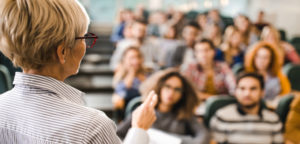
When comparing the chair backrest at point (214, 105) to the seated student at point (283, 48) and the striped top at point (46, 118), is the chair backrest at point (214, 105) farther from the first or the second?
the seated student at point (283, 48)

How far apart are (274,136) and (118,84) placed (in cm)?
150

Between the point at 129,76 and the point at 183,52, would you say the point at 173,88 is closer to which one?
the point at 129,76

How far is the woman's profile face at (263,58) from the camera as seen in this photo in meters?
2.85

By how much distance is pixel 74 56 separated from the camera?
617 millimetres

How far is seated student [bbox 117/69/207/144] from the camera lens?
5.96 ft

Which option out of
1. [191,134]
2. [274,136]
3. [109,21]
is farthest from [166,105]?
[109,21]

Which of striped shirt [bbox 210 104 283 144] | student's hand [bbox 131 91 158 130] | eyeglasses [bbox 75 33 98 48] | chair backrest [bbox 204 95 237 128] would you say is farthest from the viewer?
chair backrest [bbox 204 95 237 128]

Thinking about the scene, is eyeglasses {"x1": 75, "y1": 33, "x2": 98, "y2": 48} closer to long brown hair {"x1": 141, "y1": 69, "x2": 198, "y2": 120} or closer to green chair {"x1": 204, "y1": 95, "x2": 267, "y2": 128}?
long brown hair {"x1": 141, "y1": 69, "x2": 198, "y2": 120}

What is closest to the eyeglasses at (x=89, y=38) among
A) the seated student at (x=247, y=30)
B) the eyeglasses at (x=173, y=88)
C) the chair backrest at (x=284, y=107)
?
the eyeglasses at (x=173, y=88)

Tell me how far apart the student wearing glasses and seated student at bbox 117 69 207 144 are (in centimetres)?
120

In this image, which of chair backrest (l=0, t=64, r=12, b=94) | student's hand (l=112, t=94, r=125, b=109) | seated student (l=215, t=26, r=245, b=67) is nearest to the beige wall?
seated student (l=215, t=26, r=245, b=67)

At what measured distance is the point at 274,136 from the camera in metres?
1.97

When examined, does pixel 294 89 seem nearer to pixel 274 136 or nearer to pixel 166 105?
pixel 274 136

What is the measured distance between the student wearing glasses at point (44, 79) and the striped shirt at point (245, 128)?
1502 mm
